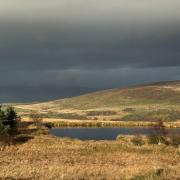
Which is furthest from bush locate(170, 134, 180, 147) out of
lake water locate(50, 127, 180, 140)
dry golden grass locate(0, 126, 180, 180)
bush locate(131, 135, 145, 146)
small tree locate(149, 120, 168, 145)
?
lake water locate(50, 127, 180, 140)

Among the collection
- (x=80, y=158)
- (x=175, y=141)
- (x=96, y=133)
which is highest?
(x=80, y=158)

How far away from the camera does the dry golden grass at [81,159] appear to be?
3656 cm

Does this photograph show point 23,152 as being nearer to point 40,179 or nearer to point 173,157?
point 173,157

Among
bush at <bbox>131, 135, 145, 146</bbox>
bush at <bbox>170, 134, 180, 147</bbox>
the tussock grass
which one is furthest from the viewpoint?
bush at <bbox>131, 135, 145, 146</bbox>

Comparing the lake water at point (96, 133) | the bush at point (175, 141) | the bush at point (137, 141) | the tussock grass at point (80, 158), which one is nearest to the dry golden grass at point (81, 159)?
the tussock grass at point (80, 158)

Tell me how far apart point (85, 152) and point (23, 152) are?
9.88m

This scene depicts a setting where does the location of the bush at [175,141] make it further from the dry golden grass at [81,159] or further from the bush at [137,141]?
the dry golden grass at [81,159]

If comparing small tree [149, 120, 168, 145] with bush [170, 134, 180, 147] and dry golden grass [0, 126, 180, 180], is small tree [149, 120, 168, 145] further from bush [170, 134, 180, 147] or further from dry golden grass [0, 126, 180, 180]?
dry golden grass [0, 126, 180, 180]

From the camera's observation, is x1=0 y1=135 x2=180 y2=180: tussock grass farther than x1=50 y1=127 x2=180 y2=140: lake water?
No

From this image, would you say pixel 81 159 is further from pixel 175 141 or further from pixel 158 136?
pixel 158 136

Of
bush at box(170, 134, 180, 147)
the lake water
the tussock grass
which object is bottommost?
the lake water

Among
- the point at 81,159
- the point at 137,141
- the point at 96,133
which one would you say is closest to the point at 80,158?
the point at 81,159

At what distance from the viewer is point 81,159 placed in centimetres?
5197

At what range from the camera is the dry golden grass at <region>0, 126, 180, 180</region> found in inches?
1439
